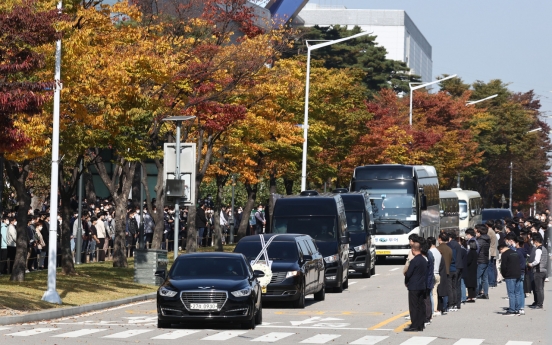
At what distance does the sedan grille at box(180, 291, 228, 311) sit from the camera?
18.9 m

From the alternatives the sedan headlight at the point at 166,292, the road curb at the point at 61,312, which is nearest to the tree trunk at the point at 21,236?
the road curb at the point at 61,312

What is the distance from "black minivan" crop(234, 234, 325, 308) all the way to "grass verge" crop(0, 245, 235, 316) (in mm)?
3545

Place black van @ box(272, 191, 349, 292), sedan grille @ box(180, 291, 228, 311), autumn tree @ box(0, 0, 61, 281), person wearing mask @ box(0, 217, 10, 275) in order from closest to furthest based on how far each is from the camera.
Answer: sedan grille @ box(180, 291, 228, 311), autumn tree @ box(0, 0, 61, 281), person wearing mask @ box(0, 217, 10, 275), black van @ box(272, 191, 349, 292)

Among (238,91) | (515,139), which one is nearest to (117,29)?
(238,91)

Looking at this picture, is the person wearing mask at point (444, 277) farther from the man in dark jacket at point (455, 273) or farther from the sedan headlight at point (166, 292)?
the sedan headlight at point (166, 292)

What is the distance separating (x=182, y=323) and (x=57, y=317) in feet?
9.46

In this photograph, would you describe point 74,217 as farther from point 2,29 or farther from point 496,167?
point 496,167

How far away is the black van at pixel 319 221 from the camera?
29864mm

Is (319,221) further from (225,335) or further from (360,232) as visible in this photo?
(225,335)

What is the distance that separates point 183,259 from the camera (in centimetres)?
2020

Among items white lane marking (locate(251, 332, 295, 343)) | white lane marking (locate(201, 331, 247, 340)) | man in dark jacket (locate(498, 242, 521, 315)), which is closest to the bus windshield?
man in dark jacket (locate(498, 242, 521, 315))

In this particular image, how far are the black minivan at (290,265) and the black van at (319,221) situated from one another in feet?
10.7

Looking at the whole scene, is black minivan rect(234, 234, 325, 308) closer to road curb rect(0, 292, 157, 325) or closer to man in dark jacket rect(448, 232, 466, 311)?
road curb rect(0, 292, 157, 325)

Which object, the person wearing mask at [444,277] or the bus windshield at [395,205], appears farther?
the bus windshield at [395,205]
